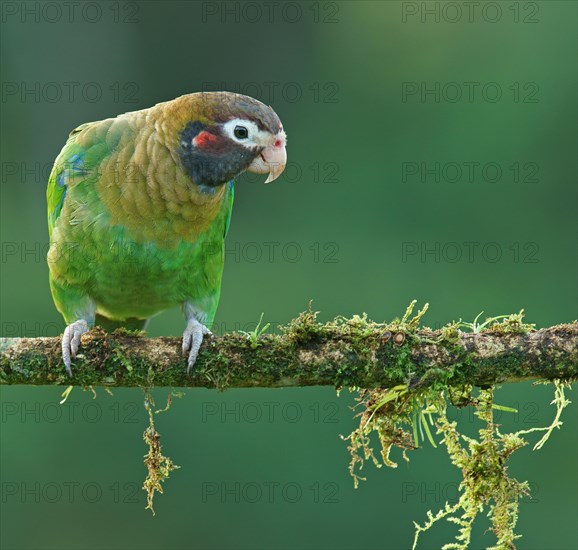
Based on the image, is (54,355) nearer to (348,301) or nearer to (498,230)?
(348,301)

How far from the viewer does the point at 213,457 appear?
35.6ft

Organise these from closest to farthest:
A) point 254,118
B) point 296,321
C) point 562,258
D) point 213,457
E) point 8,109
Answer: point 296,321, point 254,118, point 213,457, point 562,258, point 8,109

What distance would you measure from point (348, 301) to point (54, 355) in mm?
7999

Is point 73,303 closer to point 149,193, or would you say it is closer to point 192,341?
point 149,193

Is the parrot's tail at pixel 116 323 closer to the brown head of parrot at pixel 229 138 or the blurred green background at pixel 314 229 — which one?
the brown head of parrot at pixel 229 138

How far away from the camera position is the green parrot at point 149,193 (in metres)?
4.97

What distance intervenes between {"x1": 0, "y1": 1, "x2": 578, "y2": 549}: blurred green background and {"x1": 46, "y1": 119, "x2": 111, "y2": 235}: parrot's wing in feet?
16.8

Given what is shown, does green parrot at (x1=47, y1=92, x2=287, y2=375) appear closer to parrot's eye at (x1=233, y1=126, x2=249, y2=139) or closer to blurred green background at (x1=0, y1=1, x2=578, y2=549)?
parrot's eye at (x1=233, y1=126, x2=249, y2=139)

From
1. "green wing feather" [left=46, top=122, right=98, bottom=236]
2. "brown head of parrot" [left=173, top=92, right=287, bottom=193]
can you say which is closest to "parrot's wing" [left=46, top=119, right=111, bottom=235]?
"green wing feather" [left=46, top=122, right=98, bottom=236]

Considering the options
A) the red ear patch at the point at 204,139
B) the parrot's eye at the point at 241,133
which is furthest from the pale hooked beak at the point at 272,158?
the red ear patch at the point at 204,139

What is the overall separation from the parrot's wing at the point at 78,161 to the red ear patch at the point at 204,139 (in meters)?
0.56

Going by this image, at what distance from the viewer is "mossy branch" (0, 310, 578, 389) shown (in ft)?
13.3

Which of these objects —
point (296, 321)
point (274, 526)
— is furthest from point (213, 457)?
point (296, 321)

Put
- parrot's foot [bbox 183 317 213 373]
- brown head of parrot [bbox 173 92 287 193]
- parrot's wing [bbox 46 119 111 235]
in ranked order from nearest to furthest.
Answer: parrot's foot [bbox 183 317 213 373] → brown head of parrot [bbox 173 92 287 193] → parrot's wing [bbox 46 119 111 235]
